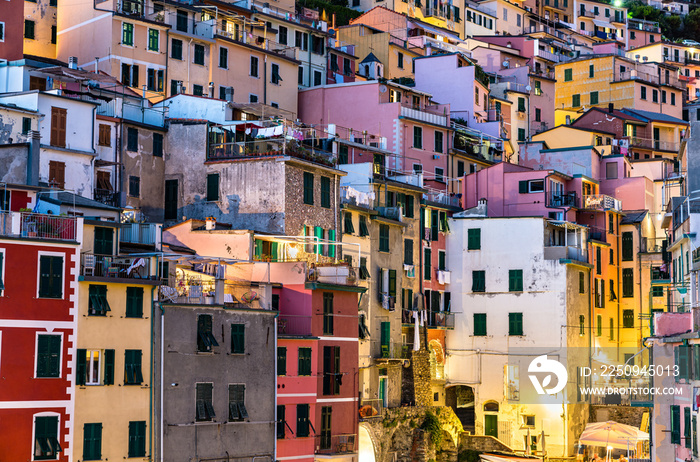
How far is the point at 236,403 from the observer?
47625mm

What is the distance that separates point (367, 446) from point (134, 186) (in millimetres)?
16323

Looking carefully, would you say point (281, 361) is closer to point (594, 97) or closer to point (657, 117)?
point (657, 117)

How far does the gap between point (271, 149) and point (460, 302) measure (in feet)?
61.1

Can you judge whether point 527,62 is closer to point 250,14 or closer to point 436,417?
point 250,14

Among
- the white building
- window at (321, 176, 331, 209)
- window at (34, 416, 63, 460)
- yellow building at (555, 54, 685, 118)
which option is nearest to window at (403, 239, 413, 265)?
the white building

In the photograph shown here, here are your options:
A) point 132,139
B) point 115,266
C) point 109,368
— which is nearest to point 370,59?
point 132,139

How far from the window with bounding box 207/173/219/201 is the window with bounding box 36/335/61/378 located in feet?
54.3

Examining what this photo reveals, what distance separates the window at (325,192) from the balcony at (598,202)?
2323 centimetres

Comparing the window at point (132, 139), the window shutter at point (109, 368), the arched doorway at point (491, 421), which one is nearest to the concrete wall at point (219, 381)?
the window shutter at point (109, 368)

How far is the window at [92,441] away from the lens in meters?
42.4

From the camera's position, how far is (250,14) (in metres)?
82.2

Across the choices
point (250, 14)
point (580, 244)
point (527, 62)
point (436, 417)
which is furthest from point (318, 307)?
point (527, 62)

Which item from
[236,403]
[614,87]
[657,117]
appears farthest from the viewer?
[614,87]

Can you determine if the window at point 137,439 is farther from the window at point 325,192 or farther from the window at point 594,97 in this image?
the window at point 594,97
